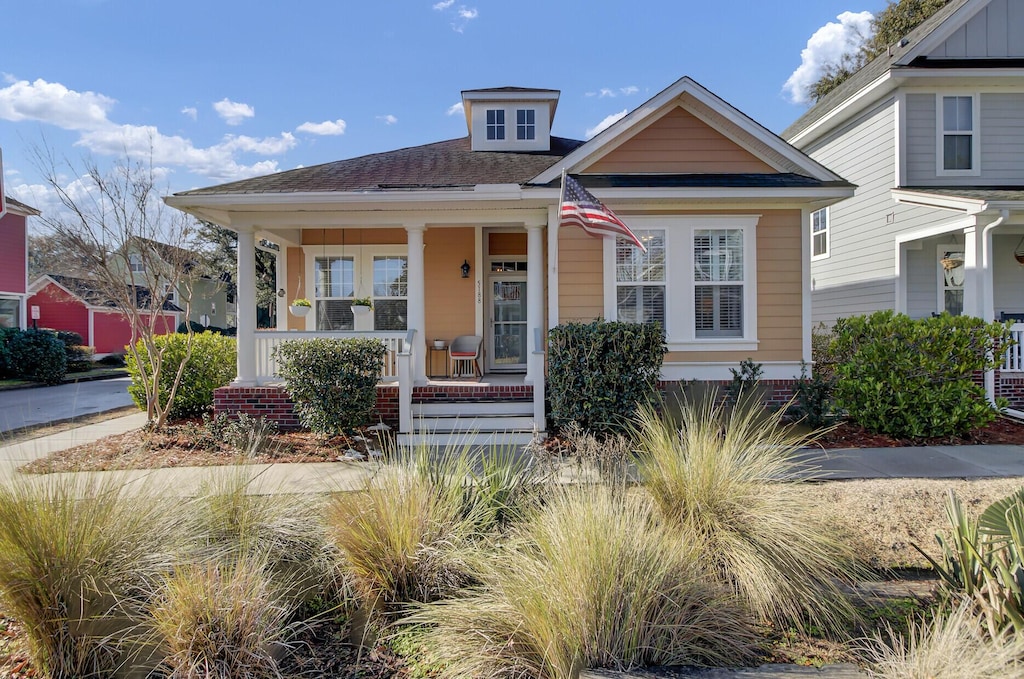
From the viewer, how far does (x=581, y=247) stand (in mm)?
9008

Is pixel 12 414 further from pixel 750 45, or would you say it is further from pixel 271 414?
pixel 750 45

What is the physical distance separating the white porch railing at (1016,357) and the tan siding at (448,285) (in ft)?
29.1

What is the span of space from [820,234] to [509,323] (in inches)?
331

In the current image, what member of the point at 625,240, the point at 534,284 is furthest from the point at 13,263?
the point at 625,240

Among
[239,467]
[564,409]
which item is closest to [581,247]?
[564,409]

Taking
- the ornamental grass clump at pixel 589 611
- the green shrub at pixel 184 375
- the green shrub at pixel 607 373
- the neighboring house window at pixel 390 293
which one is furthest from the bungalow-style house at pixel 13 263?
the ornamental grass clump at pixel 589 611

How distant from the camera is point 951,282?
37.8ft

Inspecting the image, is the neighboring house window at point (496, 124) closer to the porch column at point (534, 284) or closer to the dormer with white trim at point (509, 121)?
the dormer with white trim at point (509, 121)

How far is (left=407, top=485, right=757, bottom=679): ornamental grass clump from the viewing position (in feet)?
8.95

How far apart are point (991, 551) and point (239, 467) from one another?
459cm

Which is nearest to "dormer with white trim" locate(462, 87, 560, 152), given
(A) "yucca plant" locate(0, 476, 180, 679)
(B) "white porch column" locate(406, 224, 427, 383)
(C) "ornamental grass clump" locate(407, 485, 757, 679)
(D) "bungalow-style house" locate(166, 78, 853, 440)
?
(D) "bungalow-style house" locate(166, 78, 853, 440)

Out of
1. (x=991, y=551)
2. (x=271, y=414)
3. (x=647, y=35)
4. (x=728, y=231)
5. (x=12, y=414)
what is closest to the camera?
(x=991, y=551)

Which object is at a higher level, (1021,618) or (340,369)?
(340,369)

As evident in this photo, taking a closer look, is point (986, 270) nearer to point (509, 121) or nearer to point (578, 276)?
point (578, 276)
